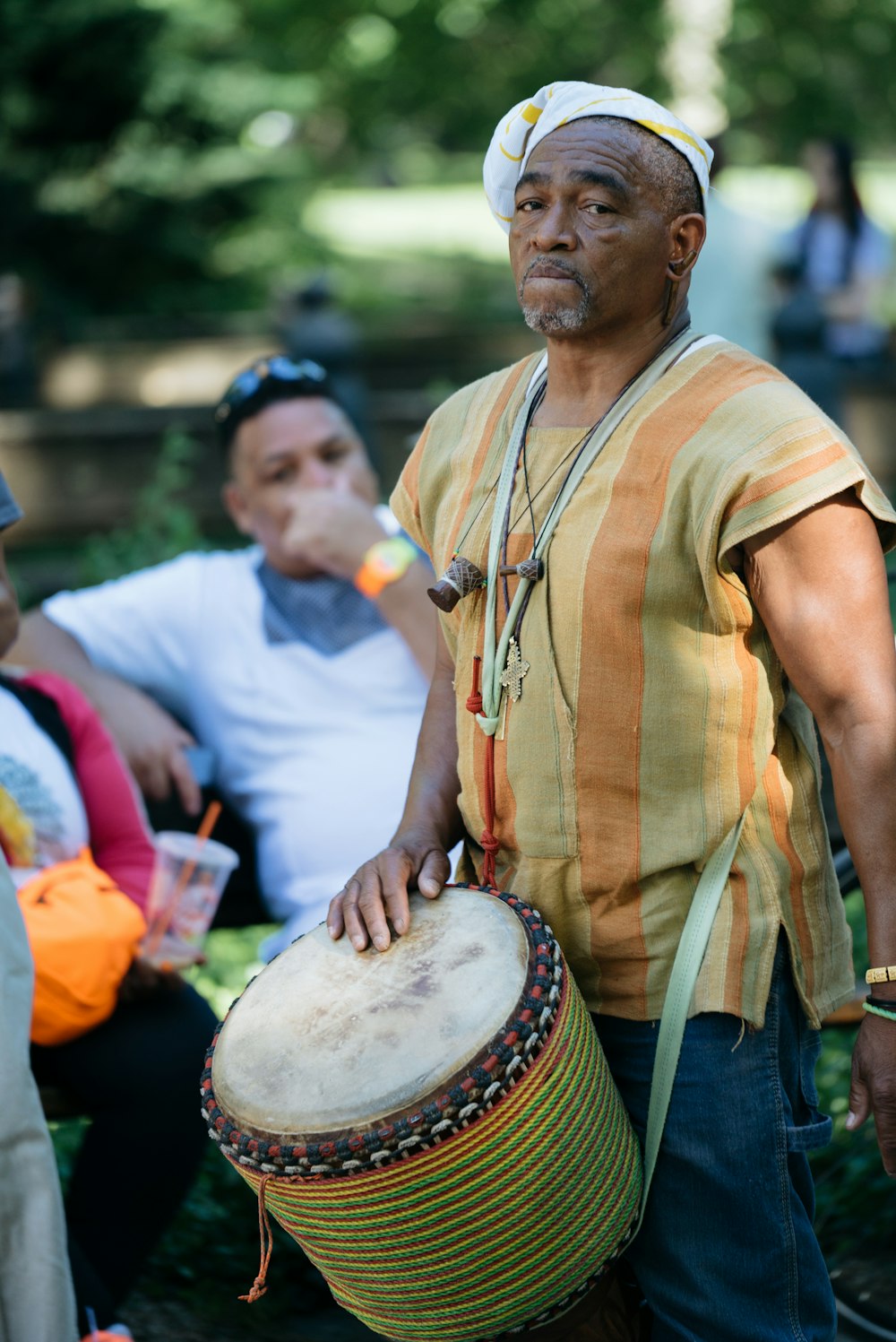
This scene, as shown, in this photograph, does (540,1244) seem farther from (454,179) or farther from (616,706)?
(454,179)

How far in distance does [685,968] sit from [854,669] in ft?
1.53

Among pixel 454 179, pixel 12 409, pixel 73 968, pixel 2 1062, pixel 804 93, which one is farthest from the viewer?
pixel 454 179

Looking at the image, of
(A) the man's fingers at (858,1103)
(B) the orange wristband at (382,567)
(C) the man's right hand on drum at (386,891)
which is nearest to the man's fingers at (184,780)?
(B) the orange wristband at (382,567)

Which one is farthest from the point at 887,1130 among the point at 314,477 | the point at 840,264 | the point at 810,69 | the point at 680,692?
the point at 810,69

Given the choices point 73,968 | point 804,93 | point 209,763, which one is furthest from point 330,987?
point 804,93

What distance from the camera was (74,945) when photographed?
9.21 ft

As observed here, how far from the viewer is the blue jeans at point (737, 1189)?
6.93 ft

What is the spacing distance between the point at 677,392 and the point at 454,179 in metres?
30.4

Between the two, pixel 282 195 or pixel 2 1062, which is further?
pixel 282 195

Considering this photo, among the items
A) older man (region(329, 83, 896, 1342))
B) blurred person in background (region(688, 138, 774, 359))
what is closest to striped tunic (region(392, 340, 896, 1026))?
older man (region(329, 83, 896, 1342))

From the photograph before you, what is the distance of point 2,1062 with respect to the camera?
91.0 inches

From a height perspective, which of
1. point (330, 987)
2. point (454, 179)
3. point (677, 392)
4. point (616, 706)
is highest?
point (454, 179)

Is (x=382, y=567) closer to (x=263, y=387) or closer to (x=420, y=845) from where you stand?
(x=263, y=387)

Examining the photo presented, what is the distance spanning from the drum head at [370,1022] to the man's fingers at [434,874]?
0.02 meters
